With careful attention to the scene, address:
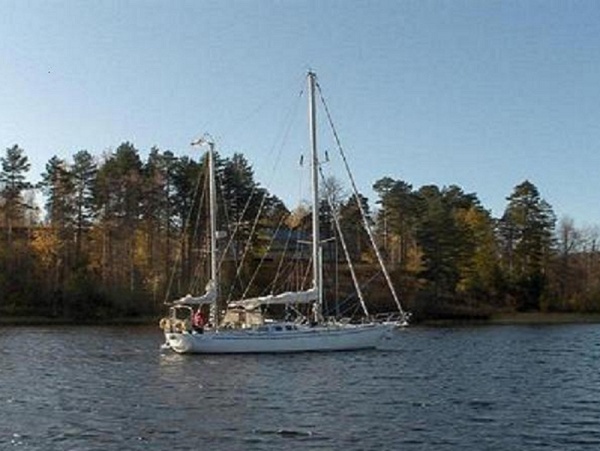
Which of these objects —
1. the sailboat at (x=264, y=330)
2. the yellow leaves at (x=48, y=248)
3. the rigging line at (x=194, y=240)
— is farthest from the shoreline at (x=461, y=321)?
the sailboat at (x=264, y=330)

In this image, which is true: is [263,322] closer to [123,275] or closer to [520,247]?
[123,275]

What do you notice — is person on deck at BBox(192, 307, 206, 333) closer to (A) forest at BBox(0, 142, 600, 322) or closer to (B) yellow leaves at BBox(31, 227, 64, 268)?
(A) forest at BBox(0, 142, 600, 322)

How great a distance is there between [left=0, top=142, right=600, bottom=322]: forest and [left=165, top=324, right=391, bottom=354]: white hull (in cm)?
3845

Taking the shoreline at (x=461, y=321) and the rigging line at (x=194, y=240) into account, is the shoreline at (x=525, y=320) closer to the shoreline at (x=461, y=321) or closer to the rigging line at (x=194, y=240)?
the shoreline at (x=461, y=321)

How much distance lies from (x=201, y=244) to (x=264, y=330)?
63.9m

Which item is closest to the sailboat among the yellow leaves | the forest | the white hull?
the white hull

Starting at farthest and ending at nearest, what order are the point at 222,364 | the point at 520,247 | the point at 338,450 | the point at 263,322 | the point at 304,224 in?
the point at 520,247 < the point at 304,224 < the point at 263,322 < the point at 222,364 < the point at 338,450

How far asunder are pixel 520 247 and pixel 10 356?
326ft

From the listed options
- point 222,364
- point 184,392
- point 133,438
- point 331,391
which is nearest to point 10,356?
point 222,364

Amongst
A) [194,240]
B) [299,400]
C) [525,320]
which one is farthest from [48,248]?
[299,400]

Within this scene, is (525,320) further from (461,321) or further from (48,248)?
(48,248)

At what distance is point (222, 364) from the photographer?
53656 millimetres

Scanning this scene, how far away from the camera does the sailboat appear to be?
197 feet

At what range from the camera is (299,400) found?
122 feet
